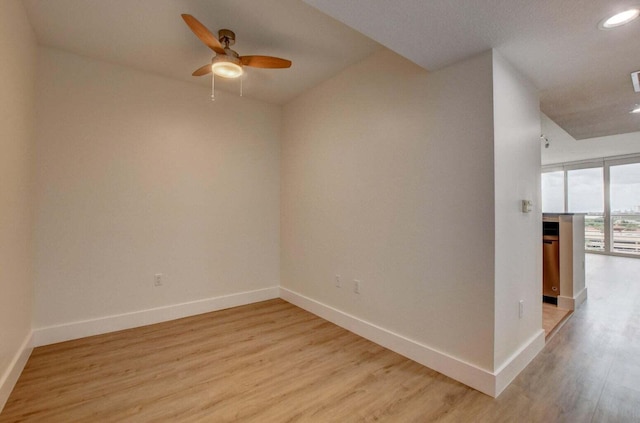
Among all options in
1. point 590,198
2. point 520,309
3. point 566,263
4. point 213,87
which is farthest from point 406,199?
point 590,198

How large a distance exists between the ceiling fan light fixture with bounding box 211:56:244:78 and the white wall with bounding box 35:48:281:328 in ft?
3.58

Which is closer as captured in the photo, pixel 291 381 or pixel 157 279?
pixel 291 381

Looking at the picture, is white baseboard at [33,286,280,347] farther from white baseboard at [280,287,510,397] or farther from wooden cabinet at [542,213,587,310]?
wooden cabinet at [542,213,587,310]

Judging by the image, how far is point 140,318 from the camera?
9.64 feet

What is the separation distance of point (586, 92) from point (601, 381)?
8.10 feet

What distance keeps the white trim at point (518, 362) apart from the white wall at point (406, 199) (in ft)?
0.42

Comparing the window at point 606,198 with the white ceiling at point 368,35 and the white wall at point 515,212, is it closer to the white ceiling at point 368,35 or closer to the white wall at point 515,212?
the white ceiling at point 368,35

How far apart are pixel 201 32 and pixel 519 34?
2.04m

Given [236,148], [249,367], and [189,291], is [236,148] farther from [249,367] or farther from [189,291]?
[249,367]

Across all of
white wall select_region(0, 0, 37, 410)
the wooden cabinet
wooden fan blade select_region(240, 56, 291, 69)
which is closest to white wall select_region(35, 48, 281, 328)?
white wall select_region(0, 0, 37, 410)

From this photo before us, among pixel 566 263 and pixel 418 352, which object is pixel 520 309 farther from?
pixel 566 263

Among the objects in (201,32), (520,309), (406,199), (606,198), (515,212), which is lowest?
(520,309)

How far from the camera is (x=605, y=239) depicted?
7645 millimetres

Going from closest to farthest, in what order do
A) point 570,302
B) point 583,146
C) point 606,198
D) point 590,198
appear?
point 570,302 < point 583,146 < point 606,198 < point 590,198
